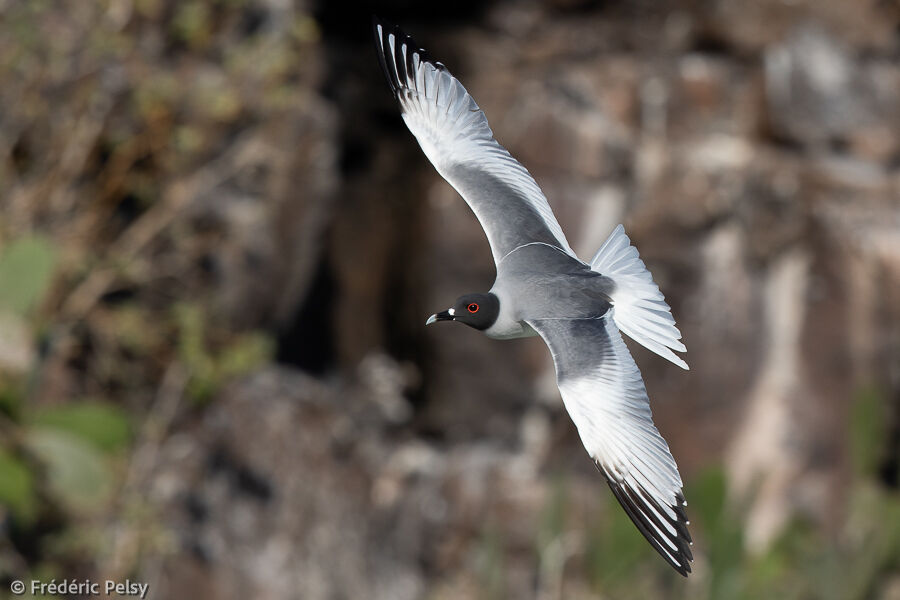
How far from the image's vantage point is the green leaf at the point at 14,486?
3803 millimetres

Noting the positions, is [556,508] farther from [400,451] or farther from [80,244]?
[80,244]

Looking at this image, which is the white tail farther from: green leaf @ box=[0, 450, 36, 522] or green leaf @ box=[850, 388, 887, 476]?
green leaf @ box=[850, 388, 887, 476]

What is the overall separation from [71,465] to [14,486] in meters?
0.22

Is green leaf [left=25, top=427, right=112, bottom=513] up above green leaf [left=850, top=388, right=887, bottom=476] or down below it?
above

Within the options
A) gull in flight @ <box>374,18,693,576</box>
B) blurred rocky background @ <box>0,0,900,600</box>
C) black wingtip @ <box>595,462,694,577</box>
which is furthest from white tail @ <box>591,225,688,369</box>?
blurred rocky background @ <box>0,0,900,600</box>

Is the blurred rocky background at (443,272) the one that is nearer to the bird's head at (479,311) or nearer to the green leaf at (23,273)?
the green leaf at (23,273)

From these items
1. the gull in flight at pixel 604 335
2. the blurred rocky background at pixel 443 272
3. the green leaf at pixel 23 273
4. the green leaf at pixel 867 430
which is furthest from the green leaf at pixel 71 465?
the green leaf at pixel 867 430

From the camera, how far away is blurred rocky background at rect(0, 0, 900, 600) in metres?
5.15

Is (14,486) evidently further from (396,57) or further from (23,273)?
(396,57)

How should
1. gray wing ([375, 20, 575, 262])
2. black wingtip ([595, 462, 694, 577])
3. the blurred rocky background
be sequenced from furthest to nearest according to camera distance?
the blurred rocky background → gray wing ([375, 20, 575, 262]) → black wingtip ([595, 462, 694, 577])

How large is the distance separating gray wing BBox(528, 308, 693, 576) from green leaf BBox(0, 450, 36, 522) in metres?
2.52

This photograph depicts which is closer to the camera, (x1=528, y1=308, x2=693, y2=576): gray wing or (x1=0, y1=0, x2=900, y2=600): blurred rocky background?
(x1=528, y1=308, x2=693, y2=576): gray wing

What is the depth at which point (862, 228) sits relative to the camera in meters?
5.86

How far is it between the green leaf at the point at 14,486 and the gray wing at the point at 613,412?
2.52m
